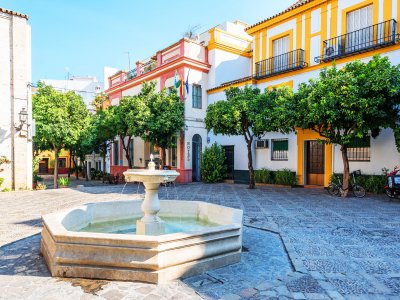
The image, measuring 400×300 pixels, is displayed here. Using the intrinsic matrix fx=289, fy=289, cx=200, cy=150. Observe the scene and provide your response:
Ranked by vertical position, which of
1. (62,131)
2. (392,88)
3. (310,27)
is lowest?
(62,131)

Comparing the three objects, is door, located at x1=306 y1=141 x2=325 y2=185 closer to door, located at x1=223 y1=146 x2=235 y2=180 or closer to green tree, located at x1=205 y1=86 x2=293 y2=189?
green tree, located at x1=205 y1=86 x2=293 y2=189

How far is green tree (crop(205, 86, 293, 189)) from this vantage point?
39.8 ft

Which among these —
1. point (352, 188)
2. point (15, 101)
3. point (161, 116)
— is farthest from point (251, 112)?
point (15, 101)

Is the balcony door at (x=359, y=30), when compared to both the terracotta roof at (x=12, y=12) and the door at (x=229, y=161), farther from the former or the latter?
the terracotta roof at (x=12, y=12)

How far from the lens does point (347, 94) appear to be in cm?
977

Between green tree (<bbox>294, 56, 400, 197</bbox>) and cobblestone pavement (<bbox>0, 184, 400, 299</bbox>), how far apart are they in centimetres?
382

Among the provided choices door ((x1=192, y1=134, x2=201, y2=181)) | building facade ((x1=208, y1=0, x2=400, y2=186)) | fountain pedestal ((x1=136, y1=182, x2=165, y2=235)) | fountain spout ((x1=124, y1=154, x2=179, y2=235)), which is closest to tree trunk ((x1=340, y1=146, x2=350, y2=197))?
building facade ((x1=208, y1=0, x2=400, y2=186))

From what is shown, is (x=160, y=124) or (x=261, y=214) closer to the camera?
(x=261, y=214)

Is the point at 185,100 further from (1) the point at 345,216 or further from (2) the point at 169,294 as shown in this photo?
(2) the point at 169,294

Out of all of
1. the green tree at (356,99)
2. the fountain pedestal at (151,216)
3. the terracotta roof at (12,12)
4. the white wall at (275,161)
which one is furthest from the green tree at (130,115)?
the fountain pedestal at (151,216)

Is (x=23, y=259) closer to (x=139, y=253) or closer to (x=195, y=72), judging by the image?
(x=139, y=253)

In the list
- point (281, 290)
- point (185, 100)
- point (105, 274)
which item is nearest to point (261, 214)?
point (281, 290)

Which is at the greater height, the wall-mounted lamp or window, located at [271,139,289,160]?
the wall-mounted lamp

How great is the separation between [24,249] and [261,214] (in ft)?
18.2
